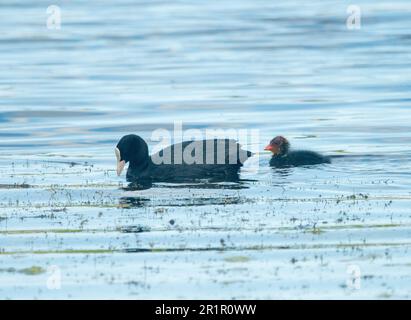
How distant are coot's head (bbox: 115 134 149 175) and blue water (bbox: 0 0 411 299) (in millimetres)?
336

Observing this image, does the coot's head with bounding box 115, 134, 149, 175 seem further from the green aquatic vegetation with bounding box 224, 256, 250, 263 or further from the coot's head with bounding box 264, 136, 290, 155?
the green aquatic vegetation with bounding box 224, 256, 250, 263

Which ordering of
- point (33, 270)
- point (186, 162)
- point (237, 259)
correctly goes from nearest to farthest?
point (33, 270) < point (237, 259) < point (186, 162)

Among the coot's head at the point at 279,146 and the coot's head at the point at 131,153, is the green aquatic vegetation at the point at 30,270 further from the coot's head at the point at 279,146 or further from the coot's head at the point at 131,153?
the coot's head at the point at 279,146

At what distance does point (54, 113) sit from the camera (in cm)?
2355

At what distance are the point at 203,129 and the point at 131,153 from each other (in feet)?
15.3

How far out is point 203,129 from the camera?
20.9 m

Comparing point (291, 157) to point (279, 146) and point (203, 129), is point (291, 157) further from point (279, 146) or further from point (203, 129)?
point (203, 129)

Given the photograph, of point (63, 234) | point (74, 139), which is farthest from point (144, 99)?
point (63, 234)

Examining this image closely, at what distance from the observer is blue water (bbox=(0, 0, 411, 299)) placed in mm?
10766

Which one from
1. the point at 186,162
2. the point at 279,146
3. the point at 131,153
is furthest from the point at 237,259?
the point at 279,146

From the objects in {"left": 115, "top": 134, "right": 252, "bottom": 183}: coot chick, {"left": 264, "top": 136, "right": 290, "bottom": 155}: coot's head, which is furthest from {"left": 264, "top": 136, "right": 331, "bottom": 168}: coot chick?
{"left": 115, "top": 134, "right": 252, "bottom": 183}: coot chick

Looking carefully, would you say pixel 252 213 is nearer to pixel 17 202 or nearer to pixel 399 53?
pixel 17 202

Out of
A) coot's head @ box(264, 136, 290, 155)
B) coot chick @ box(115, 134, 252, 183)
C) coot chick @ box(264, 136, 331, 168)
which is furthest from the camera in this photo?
coot's head @ box(264, 136, 290, 155)

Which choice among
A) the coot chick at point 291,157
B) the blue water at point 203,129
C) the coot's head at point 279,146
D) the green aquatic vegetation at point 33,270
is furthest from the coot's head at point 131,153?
the green aquatic vegetation at point 33,270
